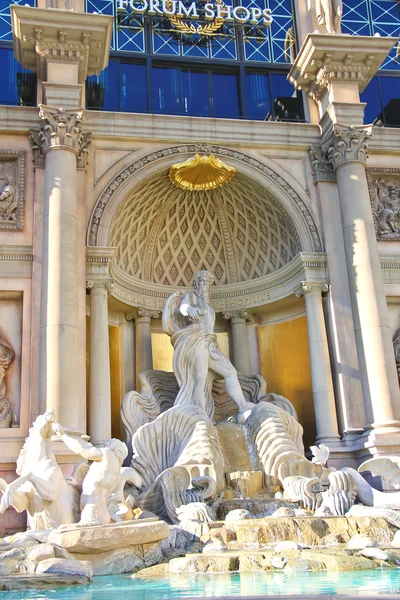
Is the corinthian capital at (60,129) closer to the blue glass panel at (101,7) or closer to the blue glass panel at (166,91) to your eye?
the blue glass panel at (166,91)

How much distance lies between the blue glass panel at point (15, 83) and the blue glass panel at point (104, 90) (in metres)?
1.67

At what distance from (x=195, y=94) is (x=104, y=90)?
281 centimetres

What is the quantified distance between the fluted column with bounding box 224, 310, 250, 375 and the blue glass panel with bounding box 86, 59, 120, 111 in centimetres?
720

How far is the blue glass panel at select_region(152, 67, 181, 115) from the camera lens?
21422 mm

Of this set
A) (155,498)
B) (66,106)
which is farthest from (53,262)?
(155,498)

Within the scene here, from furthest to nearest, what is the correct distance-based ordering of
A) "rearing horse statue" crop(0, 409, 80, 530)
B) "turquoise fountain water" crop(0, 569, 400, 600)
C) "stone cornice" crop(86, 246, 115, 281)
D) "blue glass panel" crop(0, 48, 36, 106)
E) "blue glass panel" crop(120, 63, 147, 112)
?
1. "blue glass panel" crop(120, 63, 147, 112)
2. "blue glass panel" crop(0, 48, 36, 106)
3. "stone cornice" crop(86, 246, 115, 281)
4. "rearing horse statue" crop(0, 409, 80, 530)
5. "turquoise fountain water" crop(0, 569, 400, 600)

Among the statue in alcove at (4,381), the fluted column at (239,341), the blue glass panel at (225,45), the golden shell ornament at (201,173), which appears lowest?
the statue in alcove at (4,381)

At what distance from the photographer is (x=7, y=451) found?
53.5ft

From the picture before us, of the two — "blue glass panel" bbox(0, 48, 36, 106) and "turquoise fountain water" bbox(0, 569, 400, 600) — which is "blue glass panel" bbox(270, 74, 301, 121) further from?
"turquoise fountain water" bbox(0, 569, 400, 600)

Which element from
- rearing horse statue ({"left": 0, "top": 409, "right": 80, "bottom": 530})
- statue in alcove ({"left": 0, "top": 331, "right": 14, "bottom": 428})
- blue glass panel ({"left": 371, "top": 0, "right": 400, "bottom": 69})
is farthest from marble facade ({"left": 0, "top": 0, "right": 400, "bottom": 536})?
rearing horse statue ({"left": 0, "top": 409, "right": 80, "bottom": 530})

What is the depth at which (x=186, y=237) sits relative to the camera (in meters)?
21.8

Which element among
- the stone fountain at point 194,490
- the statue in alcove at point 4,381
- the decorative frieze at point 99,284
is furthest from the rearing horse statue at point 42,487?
the decorative frieze at point 99,284

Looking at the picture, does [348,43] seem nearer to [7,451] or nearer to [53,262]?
[53,262]

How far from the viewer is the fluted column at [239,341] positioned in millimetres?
21109
